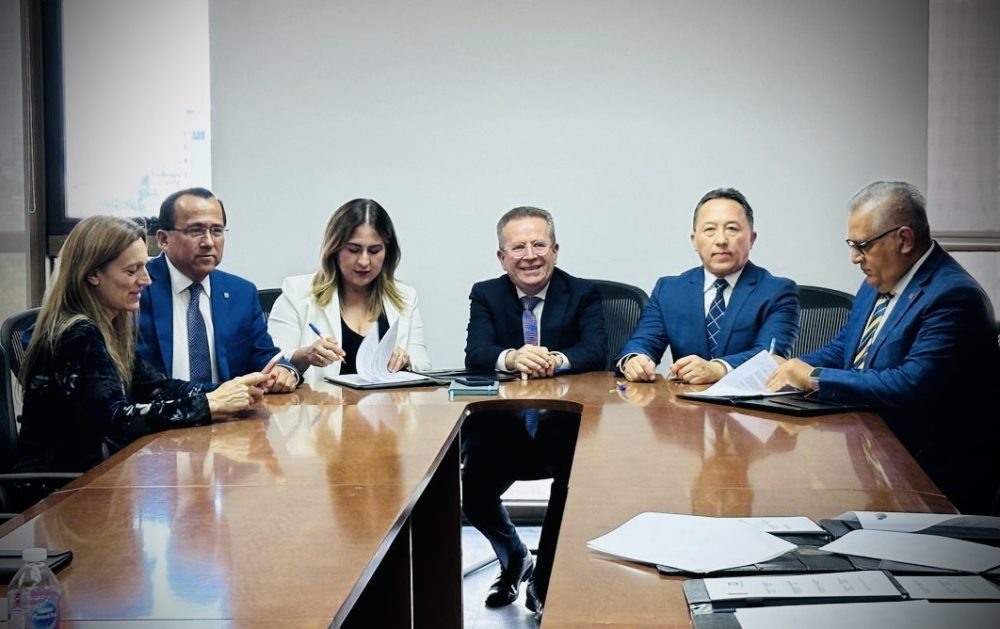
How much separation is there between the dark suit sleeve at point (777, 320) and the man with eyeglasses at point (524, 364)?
0.56 meters

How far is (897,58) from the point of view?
13.9 feet

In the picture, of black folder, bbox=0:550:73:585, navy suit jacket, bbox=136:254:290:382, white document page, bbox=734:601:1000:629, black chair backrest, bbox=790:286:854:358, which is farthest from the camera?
black chair backrest, bbox=790:286:854:358

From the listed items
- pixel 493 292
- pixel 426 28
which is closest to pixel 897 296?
pixel 493 292

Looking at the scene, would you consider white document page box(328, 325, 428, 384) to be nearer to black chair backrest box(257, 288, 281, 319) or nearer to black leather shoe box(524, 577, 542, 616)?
black chair backrest box(257, 288, 281, 319)

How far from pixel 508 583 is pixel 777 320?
130 cm

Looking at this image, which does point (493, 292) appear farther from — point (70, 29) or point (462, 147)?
point (70, 29)

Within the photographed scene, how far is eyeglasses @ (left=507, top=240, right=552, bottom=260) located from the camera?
3529 millimetres

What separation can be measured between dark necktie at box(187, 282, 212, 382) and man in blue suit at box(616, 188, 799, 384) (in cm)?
138

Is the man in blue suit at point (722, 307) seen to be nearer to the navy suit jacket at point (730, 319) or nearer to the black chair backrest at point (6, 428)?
the navy suit jacket at point (730, 319)

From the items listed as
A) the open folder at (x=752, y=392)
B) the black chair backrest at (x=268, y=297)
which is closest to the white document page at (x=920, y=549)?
the open folder at (x=752, y=392)

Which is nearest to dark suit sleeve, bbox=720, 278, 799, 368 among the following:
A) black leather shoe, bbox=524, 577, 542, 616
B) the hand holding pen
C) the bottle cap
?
black leather shoe, bbox=524, 577, 542, 616

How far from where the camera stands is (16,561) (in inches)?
53.5

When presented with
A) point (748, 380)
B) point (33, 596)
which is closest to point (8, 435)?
point (33, 596)

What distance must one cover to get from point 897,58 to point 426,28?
2.03m
